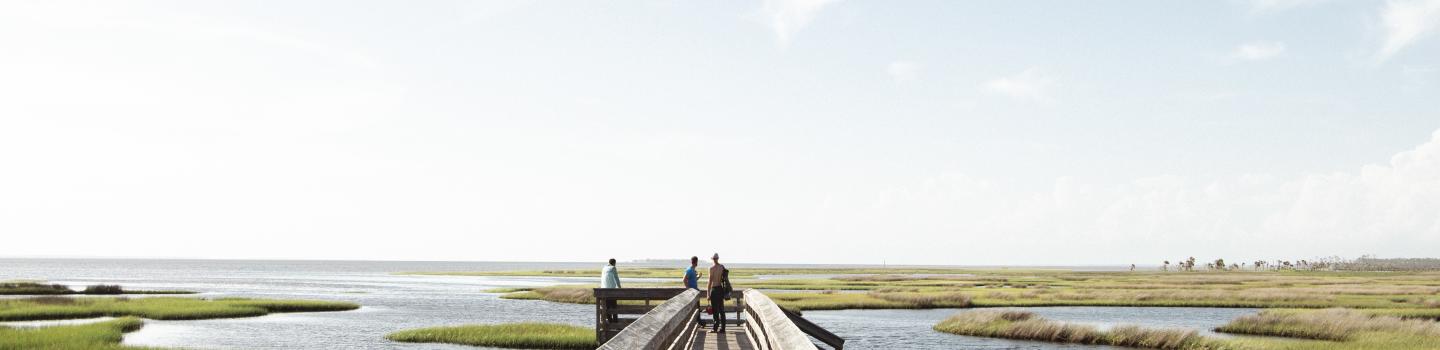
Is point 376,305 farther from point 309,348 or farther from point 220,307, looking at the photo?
point 309,348

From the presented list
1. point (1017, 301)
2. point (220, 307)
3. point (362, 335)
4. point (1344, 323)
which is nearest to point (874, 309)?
point (1017, 301)

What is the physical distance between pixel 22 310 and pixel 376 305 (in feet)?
70.3

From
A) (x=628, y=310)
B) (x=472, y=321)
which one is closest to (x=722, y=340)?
→ (x=628, y=310)

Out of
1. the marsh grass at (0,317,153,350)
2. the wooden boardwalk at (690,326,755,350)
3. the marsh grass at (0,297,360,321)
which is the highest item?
the wooden boardwalk at (690,326,755,350)

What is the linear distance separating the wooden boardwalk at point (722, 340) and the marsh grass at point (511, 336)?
12.9m

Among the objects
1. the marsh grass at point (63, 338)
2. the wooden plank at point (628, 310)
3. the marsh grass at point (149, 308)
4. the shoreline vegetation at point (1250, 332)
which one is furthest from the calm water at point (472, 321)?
the wooden plank at point (628, 310)

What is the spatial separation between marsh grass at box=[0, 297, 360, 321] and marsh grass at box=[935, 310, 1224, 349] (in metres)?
35.6

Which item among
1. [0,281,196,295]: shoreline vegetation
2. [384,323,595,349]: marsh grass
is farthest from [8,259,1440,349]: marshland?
[0,281,196,295]: shoreline vegetation

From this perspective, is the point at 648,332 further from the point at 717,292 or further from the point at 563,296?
the point at 563,296

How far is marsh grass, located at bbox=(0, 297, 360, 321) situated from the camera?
50.5m

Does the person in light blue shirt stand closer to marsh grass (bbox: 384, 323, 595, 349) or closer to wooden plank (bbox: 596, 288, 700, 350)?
marsh grass (bbox: 384, 323, 595, 349)

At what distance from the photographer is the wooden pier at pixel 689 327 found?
905cm

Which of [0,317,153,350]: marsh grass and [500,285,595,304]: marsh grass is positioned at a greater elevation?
[500,285,595,304]: marsh grass

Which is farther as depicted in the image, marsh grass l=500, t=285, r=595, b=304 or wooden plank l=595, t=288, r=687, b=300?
marsh grass l=500, t=285, r=595, b=304
